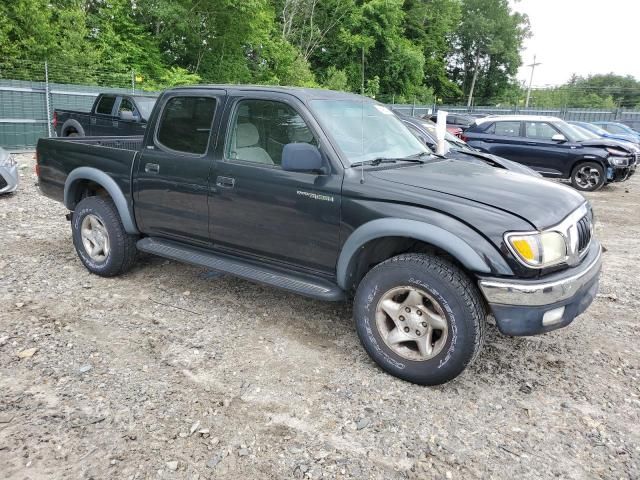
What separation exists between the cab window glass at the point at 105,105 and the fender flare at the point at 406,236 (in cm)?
1003

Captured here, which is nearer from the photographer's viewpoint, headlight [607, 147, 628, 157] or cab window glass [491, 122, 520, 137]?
headlight [607, 147, 628, 157]

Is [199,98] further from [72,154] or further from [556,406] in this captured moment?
[556,406]

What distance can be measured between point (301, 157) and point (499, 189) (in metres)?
1.31

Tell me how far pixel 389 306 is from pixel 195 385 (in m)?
1.33

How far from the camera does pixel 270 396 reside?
325 centimetres

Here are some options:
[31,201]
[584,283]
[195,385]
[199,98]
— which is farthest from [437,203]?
[31,201]

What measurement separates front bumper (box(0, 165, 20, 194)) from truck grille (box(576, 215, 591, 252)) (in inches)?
330

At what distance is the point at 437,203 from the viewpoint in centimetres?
321

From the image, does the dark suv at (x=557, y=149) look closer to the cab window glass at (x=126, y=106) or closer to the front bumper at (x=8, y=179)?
the cab window glass at (x=126, y=106)

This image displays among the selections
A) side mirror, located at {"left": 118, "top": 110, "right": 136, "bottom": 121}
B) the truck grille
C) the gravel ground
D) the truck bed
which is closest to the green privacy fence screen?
side mirror, located at {"left": 118, "top": 110, "right": 136, "bottom": 121}

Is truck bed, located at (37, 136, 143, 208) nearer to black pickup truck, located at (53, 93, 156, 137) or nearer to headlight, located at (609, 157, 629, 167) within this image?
black pickup truck, located at (53, 93, 156, 137)

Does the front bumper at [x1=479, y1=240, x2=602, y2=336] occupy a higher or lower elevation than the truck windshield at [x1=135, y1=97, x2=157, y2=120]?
lower

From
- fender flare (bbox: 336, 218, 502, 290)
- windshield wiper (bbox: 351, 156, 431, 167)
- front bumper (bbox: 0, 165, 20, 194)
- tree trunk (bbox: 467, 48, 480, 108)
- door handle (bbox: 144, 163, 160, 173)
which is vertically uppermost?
tree trunk (bbox: 467, 48, 480, 108)

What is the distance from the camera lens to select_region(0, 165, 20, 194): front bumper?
8.38 metres
